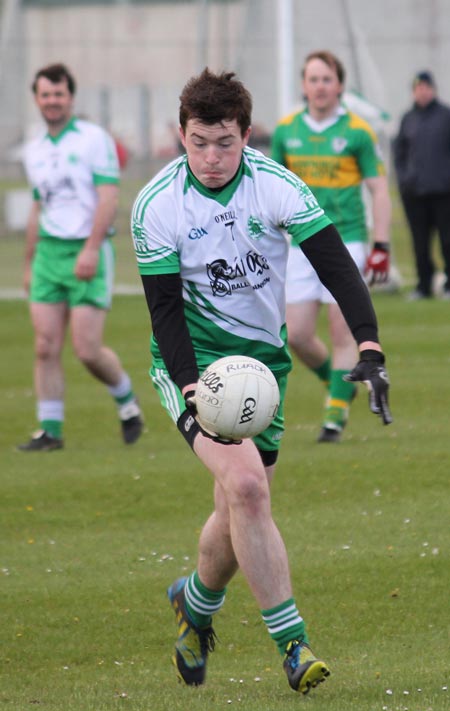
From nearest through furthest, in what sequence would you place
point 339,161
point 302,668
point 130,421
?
point 302,668
point 339,161
point 130,421

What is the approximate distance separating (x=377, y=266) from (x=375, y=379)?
4.35m

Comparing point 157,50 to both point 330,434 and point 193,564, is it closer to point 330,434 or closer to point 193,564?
point 330,434

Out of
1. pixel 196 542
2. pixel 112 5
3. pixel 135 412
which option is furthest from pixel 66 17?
pixel 196 542

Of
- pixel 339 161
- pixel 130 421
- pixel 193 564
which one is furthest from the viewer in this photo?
pixel 130 421

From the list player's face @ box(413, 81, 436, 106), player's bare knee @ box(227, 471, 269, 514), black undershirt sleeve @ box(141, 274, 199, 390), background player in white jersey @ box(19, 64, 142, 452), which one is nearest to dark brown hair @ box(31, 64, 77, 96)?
background player in white jersey @ box(19, 64, 142, 452)

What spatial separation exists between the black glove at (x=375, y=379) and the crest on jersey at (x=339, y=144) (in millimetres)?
4852

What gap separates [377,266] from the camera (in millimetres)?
9266

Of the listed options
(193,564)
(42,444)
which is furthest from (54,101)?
(193,564)

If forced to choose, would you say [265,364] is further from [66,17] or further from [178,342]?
[66,17]

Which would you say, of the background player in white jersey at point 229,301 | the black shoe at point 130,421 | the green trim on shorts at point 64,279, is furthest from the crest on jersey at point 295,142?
the background player in white jersey at point 229,301

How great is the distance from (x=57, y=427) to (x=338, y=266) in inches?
211

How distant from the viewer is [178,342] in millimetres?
5242

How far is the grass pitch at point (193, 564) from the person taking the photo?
5.37 meters

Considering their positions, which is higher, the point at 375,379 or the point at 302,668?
the point at 375,379
